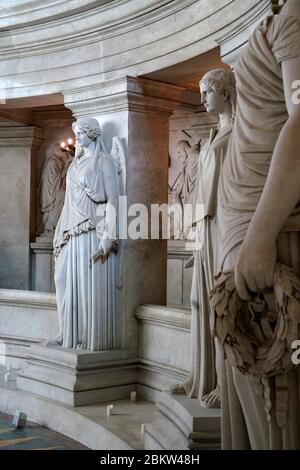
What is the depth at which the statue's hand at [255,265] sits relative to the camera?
7.28ft

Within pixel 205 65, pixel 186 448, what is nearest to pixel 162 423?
pixel 186 448

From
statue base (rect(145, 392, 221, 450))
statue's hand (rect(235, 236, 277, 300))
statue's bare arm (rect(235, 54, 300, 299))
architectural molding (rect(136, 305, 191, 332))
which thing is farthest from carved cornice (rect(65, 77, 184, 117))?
statue's hand (rect(235, 236, 277, 300))

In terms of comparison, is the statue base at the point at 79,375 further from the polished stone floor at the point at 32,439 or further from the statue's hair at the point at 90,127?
the statue's hair at the point at 90,127

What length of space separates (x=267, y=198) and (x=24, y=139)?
797 cm

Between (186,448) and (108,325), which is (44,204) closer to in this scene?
(108,325)

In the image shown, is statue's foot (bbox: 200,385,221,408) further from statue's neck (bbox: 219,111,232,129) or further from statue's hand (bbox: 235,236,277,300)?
statue's hand (bbox: 235,236,277,300)

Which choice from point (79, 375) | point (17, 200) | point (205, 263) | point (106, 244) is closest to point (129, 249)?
point (106, 244)

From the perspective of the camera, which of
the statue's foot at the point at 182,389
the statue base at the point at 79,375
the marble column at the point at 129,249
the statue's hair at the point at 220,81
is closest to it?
the statue's hair at the point at 220,81

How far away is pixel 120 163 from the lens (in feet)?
20.9

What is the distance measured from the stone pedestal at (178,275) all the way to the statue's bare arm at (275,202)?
6733 millimetres

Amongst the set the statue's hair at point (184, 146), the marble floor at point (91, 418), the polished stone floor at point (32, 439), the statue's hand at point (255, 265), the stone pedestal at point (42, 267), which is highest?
the statue's hair at point (184, 146)

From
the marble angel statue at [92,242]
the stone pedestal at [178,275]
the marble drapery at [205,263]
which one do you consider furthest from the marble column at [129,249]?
the stone pedestal at [178,275]

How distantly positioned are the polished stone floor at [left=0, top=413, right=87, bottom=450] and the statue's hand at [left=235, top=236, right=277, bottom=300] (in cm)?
353

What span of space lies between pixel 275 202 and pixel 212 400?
2.37m
